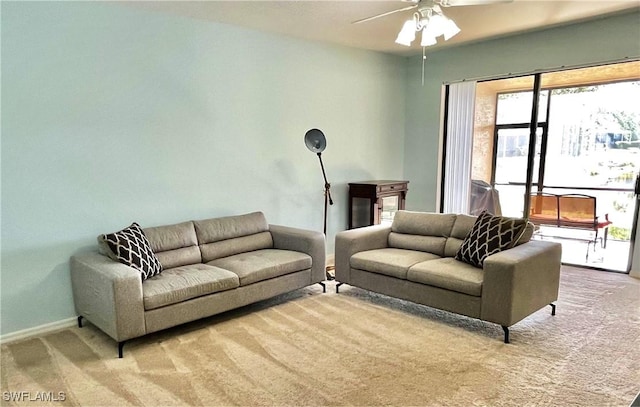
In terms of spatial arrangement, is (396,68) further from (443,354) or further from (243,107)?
(443,354)

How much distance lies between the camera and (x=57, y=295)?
328cm

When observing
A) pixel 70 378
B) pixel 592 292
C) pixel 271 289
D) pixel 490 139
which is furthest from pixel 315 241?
pixel 490 139

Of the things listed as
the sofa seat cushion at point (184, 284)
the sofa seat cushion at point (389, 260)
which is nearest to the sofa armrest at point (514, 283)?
the sofa seat cushion at point (389, 260)

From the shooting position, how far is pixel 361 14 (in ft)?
12.6

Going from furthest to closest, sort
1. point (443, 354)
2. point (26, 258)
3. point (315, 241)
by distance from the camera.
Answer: point (315, 241)
point (26, 258)
point (443, 354)

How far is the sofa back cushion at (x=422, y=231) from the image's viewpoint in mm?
3920

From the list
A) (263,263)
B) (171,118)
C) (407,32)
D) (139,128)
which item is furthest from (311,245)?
(407,32)

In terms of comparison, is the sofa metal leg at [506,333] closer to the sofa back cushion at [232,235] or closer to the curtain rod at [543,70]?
the sofa back cushion at [232,235]

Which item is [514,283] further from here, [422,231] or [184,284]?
[184,284]

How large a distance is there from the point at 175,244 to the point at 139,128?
107cm

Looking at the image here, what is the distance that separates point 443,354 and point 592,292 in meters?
2.22

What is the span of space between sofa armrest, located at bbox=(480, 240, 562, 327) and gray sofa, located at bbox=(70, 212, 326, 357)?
1.58m

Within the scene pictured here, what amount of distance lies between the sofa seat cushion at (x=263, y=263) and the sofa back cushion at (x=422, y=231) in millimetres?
986

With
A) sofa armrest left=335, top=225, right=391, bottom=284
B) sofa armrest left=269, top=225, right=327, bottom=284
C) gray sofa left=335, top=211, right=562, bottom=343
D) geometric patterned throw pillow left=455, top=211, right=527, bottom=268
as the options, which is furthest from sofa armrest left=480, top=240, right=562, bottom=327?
sofa armrest left=269, top=225, right=327, bottom=284
